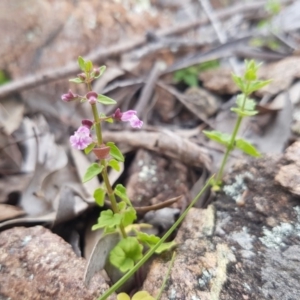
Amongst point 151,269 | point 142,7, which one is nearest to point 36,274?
point 151,269

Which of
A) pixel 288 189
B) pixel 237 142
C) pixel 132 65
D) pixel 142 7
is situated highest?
pixel 142 7

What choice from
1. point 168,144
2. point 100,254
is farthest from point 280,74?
point 100,254

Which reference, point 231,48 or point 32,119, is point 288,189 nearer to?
point 32,119

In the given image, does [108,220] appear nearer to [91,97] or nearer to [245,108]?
[91,97]

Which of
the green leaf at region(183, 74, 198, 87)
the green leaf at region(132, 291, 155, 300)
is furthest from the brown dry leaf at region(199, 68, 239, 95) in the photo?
the green leaf at region(132, 291, 155, 300)

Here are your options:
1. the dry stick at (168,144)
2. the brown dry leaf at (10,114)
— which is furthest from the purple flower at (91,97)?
the brown dry leaf at (10,114)
